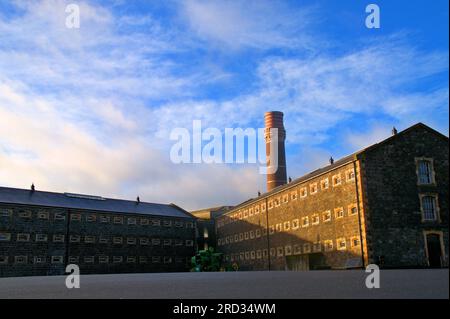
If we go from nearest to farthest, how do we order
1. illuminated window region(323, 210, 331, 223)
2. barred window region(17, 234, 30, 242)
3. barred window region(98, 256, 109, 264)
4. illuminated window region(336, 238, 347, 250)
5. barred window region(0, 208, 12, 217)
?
1. illuminated window region(336, 238, 347, 250)
2. illuminated window region(323, 210, 331, 223)
3. barred window region(0, 208, 12, 217)
4. barred window region(17, 234, 30, 242)
5. barred window region(98, 256, 109, 264)

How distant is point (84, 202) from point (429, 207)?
1478 inches

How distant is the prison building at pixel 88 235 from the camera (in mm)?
45312

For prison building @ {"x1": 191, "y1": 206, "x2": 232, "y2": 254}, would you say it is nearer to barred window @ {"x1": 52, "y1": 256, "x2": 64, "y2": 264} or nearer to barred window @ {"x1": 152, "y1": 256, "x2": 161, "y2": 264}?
barred window @ {"x1": 152, "y1": 256, "x2": 161, "y2": 264}

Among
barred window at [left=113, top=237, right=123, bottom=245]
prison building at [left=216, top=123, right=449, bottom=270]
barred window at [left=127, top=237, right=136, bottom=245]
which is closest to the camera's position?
prison building at [left=216, top=123, right=449, bottom=270]

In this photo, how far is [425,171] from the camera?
1400 inches

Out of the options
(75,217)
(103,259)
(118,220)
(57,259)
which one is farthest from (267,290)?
(118,220)

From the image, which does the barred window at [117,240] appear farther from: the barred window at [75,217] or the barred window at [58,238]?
the barred window at [58,238]

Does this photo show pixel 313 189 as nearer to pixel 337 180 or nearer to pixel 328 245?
pixel 337 180

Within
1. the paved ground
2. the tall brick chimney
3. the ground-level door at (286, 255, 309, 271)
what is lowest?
the paved ground

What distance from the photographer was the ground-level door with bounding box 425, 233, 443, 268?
109ft

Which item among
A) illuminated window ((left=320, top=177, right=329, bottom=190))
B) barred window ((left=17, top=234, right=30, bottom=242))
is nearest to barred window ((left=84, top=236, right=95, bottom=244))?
barred window ((left=17, top=234, right=30, bottom=242))

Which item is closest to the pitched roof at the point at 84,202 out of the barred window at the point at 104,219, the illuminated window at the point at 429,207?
the barred window at the point at 104,219

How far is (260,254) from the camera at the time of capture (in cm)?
5106
